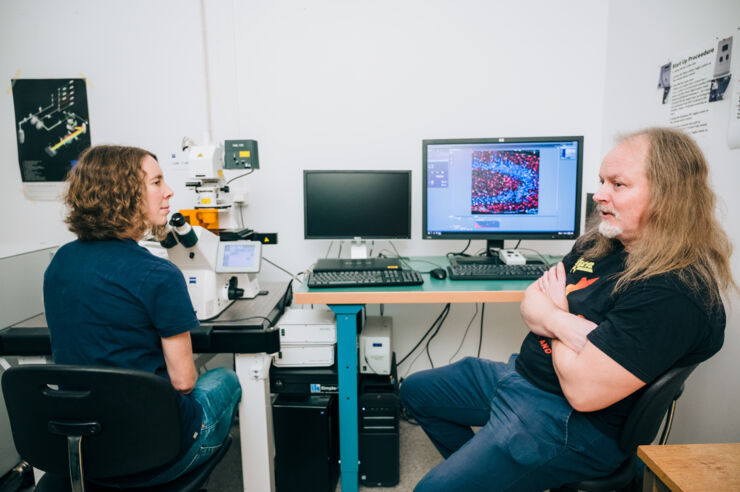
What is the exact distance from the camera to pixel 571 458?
3.40 ft

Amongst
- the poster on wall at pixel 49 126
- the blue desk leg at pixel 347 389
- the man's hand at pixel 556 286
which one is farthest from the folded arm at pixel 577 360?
the poster on wall at pixel 49 126

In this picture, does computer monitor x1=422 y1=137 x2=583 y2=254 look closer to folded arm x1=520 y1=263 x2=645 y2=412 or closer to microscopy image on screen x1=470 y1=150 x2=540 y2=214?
microscopy image on screen x1=470 y1=150 x2=540 y2=214

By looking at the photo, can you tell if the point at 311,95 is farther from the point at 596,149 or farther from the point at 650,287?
the point at 650,287

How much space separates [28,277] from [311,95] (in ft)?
5.25

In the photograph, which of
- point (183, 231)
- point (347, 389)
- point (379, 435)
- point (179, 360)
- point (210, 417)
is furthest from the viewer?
point (379, 435)

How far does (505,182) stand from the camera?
180cm

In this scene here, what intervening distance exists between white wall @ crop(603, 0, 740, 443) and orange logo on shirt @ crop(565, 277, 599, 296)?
2.05 feet

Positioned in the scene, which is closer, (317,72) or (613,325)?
(613,325)

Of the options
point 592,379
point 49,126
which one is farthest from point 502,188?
point 49,126

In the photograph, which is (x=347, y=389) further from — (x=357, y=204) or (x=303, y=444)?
(x=357, y=204)

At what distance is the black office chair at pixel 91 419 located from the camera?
0.83 meters

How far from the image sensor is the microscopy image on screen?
1.78 metres

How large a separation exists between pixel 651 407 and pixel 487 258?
1028 millimetres

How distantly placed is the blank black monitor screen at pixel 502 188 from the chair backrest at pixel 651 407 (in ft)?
3.14
